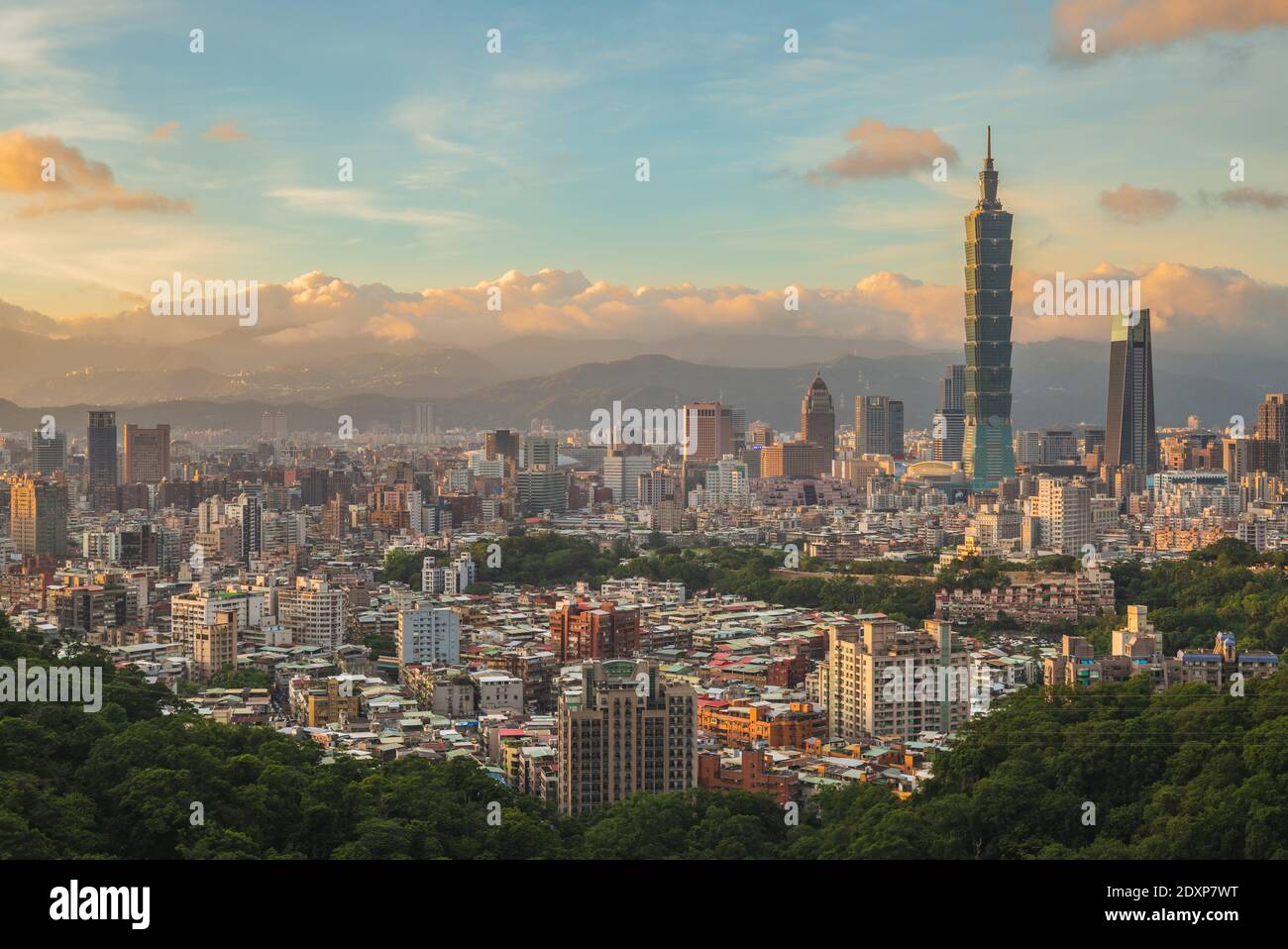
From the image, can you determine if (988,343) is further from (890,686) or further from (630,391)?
(890,686)

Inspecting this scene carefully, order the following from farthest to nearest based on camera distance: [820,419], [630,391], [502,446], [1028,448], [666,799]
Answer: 1. [1028,448]
2. [820,419]
3. [502,446]
4. [630,391]
5. [666,799]

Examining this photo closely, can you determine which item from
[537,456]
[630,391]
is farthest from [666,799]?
[537,456]

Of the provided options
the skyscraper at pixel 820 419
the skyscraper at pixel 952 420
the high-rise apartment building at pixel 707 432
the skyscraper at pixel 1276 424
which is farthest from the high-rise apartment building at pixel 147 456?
A: the skyscraper at pixel 952 420

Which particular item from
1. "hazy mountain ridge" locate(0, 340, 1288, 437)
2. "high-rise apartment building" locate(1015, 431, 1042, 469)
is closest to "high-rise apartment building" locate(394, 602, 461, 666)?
"hazy mountain ridge" locate(0, 340, 1288, 437)

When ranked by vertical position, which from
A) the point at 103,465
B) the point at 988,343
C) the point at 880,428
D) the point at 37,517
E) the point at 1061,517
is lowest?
the point at 1061,517

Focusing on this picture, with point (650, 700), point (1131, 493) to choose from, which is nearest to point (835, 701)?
point (650, 700)
